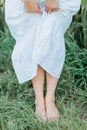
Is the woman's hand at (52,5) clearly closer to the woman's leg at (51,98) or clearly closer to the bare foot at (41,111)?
the woman's leg at (51,98)

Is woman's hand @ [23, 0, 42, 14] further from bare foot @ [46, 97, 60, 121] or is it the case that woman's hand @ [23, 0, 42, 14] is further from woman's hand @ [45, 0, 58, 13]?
bare foot @ [46, 97, 60, 121]

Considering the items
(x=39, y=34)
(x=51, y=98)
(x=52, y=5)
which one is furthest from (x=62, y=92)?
(x=52, y=5)

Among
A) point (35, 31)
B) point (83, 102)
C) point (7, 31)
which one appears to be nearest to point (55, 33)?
point (35, 31)

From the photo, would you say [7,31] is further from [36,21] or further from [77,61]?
[36,21]

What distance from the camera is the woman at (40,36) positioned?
3.55 m

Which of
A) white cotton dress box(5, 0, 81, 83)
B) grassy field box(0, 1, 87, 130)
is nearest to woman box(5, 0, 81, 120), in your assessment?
white cotton dress box(5, 0, 81, 83)

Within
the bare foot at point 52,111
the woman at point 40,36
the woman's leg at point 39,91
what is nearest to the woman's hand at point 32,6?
the woman at point 40,36

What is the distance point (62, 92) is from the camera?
4.09 meters

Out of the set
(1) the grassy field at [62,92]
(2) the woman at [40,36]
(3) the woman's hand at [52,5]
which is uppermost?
(3) the woman's hand at [52,5]

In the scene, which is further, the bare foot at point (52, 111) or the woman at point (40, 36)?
the bare foot at point (52, 111)

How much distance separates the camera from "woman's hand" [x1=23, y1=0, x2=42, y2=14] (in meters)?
3.50

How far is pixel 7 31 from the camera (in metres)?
4.90

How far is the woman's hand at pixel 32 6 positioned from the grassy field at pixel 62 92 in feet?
2.55

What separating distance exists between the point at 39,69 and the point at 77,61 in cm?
69
